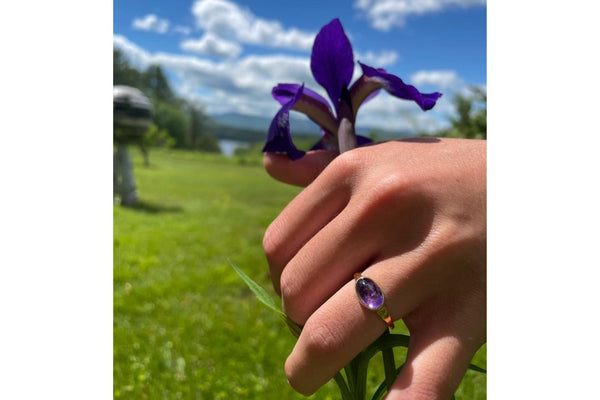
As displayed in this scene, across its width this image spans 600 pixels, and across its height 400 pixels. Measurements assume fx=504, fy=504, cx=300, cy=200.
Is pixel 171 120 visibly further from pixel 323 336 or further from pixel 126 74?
pixel 323 336

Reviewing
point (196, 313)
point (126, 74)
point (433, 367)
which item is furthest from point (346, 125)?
point (126, 74)

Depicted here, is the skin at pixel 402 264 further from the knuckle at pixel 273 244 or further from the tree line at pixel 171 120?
the tree line at pixel 171 120

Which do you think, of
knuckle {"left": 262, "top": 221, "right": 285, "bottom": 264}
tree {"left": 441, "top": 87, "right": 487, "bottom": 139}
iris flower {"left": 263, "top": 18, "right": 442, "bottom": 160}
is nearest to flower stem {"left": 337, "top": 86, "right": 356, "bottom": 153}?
iris flower {"left": 263, "top": 18, "right": 442, "bottom": 160}

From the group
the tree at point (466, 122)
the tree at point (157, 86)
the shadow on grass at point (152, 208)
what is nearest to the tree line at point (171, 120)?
the tree at point (157, 86)

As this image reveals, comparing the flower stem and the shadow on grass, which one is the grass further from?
the flower stem

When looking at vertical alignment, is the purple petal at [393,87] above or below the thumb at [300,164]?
above
